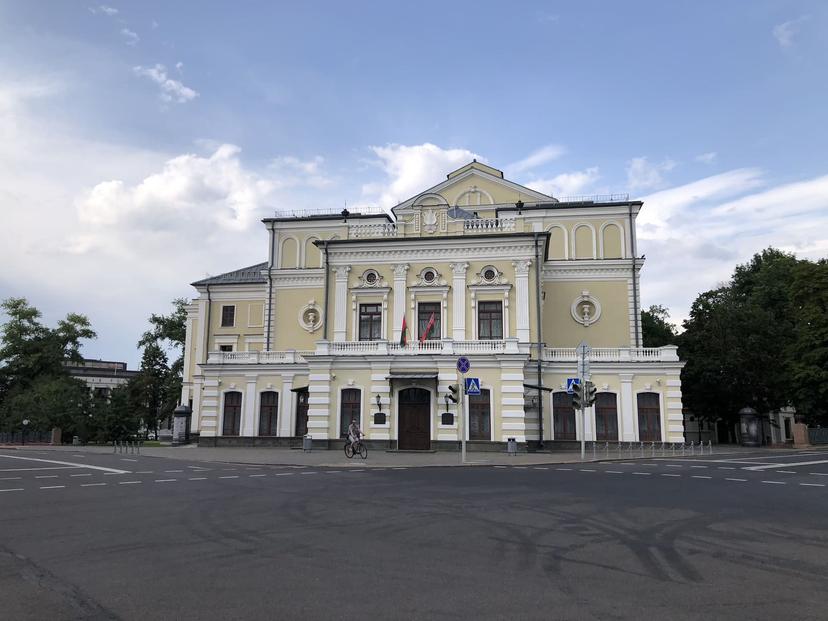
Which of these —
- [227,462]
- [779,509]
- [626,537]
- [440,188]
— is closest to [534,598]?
[626,537]

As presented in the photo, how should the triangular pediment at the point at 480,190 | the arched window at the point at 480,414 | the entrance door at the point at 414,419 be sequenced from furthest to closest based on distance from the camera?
the triangular pediment at the point at 480,190 < the entrance door at the point at 414,419 < the arched window at the point at 480,414

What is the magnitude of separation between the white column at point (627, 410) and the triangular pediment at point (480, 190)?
16.2 meters

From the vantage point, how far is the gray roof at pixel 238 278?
165 ft

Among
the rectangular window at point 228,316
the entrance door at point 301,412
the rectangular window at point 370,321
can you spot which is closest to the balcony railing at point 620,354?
the rectangular window at point 370,321

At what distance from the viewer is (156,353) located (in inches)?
2805

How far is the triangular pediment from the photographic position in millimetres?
46031

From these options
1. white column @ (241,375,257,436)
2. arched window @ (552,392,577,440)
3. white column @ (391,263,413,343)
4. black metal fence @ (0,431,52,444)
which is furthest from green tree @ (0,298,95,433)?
arched window @ (552,392,577,440)

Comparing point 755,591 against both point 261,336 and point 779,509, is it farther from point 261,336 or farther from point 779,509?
point 261,336

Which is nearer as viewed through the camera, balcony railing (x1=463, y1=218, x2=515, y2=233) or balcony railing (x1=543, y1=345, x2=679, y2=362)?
balcony railing (x1=543, y1=345, x2=679, y2=362)

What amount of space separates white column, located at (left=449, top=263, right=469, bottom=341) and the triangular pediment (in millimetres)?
8872

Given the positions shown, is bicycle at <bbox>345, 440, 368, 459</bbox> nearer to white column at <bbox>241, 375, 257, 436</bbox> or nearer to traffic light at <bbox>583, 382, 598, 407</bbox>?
traffic light at <bbox>583, 382, 598, 407</bbox>

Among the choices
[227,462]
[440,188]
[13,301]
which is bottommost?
[227,462]

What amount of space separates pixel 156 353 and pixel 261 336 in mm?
28145

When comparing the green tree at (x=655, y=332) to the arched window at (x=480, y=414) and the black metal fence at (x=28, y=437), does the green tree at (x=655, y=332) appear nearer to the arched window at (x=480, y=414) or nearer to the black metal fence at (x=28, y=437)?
the arched window at (x=480, y=414)
